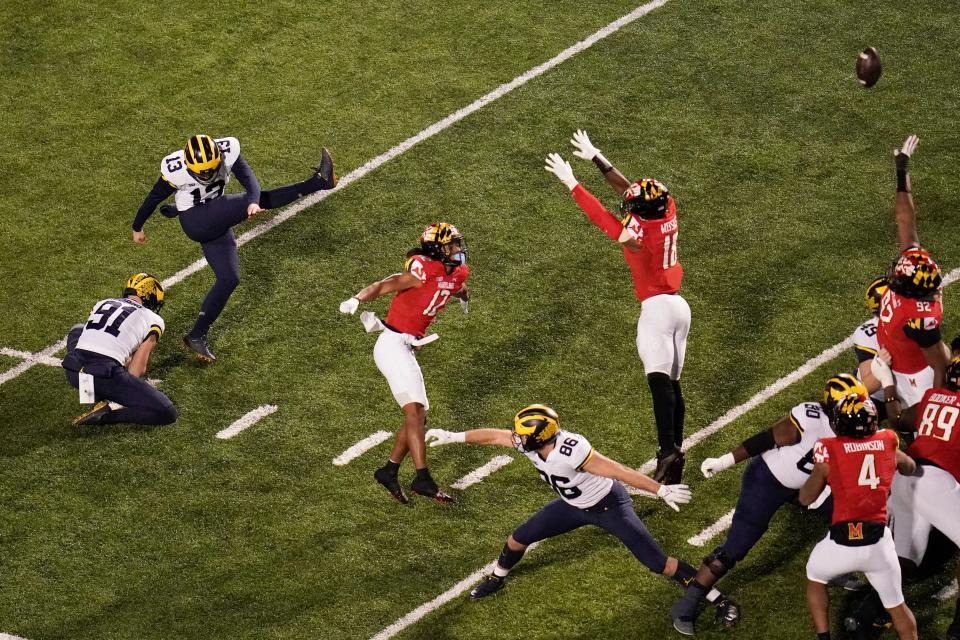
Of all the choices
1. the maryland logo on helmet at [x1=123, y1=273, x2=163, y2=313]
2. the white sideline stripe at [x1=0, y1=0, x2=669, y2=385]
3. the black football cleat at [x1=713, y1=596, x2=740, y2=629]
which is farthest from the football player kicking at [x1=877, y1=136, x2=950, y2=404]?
the white sideline stripe at [x1=0, y1=0, x2=669, y2=385]

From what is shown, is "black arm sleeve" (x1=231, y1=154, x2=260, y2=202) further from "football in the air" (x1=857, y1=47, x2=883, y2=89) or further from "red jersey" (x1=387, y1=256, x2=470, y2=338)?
"football in the air" (x1=857, y1=47, x2=883, y2=89)

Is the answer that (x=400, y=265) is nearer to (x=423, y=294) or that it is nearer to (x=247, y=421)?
(x=247, y=421)

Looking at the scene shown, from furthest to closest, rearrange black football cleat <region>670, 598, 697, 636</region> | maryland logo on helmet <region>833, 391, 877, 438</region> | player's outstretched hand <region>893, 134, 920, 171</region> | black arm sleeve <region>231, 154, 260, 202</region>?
1. black arm sleeve <region>231, 154, 260, 202</region>
2. player's outstretched hand <region>893, 134, 920, 171</region>
3. black football cleat <region>670, 598, 697, 636</region>
4. maryland logo on helmet <region>833, 391, 877, 438</region>

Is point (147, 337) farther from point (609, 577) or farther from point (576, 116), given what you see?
point (576, 116)

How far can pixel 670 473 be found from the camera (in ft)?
33.4

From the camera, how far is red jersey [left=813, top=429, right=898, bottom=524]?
830cm

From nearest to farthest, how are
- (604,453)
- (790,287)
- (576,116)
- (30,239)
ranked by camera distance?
1. (604,453)
2. (790,287)
3. (30,239)
4. (576,116)

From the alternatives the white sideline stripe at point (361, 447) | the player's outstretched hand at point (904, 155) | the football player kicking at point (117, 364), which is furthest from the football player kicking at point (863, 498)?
the football player kicking at point (117, 364)

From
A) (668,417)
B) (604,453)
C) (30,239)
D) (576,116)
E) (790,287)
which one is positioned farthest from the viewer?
(576,116)

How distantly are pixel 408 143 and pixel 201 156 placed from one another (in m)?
3.21

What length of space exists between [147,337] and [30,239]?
282cm

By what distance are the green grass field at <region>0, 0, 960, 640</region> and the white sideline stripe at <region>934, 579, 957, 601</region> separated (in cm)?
15

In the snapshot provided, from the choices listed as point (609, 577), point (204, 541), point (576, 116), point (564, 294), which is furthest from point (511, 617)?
point (576, 116)

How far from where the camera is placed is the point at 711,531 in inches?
395
